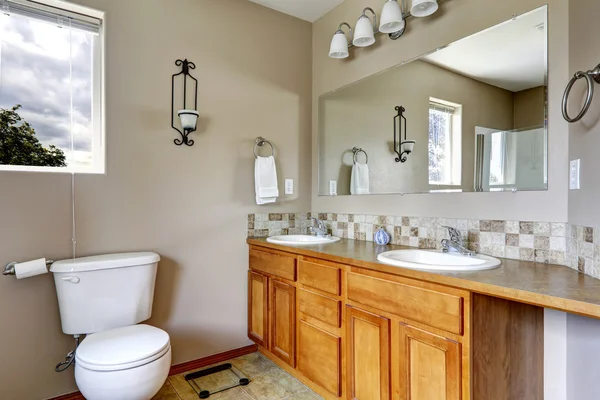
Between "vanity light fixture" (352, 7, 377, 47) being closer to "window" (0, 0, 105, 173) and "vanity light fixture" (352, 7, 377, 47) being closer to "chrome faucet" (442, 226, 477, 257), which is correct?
"chrome faucet" (442, 226, 477, 257)

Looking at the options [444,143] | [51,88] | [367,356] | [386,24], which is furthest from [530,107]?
[51,88]

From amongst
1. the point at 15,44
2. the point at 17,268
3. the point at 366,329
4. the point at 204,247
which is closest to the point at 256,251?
the point at 204,247

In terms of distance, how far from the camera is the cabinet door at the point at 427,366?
1244mm

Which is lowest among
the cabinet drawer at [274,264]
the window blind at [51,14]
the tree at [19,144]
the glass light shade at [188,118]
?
the cabinet drawer at [274,264]

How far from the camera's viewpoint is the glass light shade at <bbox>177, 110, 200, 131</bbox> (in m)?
2.14

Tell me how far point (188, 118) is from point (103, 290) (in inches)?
42.8

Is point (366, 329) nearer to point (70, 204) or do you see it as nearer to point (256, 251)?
point (256, 251)

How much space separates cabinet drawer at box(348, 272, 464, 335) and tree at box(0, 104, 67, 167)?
69.7 inches

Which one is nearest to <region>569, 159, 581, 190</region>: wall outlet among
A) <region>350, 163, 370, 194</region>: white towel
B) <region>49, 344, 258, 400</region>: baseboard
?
<region>350, 163, 370, 194</region>: white towel

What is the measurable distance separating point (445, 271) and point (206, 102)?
5.99 feet

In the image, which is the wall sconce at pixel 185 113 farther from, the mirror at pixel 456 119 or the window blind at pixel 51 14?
the mirror at pixel 456 119

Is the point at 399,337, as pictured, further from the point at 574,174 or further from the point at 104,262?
the point at 104,262

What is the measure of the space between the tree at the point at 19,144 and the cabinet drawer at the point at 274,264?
4.34ft

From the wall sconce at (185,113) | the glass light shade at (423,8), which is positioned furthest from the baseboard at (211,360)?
the glass light shade at (423,8)
